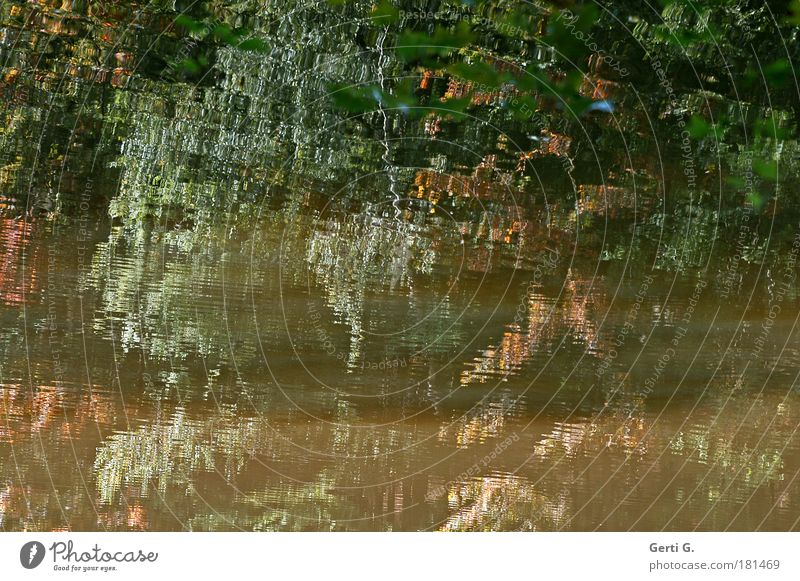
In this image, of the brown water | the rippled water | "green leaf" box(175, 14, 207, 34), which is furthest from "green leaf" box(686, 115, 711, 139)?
"green leaf" box(175, 14, 207, 34)

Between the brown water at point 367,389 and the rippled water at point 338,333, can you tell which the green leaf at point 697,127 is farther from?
the brown water at point 367,389

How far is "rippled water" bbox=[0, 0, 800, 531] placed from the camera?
107 centimetres

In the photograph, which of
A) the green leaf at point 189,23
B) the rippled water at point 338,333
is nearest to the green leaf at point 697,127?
the rippled water at point 338,333

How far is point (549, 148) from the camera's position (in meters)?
1.24

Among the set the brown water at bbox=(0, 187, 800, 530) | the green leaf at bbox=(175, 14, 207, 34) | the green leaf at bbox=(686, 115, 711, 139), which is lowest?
the brown water at bbox=(0, 187, 800, 530)

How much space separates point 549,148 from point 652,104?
17cm

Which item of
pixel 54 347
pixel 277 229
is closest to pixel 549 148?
pixel 277 229

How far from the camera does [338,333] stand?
3.84 ft

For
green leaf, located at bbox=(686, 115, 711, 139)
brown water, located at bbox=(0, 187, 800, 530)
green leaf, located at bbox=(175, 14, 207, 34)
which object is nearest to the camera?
brown water, located at bbox=(0, 187, 800, 530)

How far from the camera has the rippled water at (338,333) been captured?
1.07 m

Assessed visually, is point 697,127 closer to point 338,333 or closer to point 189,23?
point 338,333

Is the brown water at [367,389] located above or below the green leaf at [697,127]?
below

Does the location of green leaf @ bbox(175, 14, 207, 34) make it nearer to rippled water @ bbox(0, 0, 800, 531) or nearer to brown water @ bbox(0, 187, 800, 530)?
rippled water @ bbox(0, 0, 800, 531)

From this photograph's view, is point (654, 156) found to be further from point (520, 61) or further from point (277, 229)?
point (277, 229)
